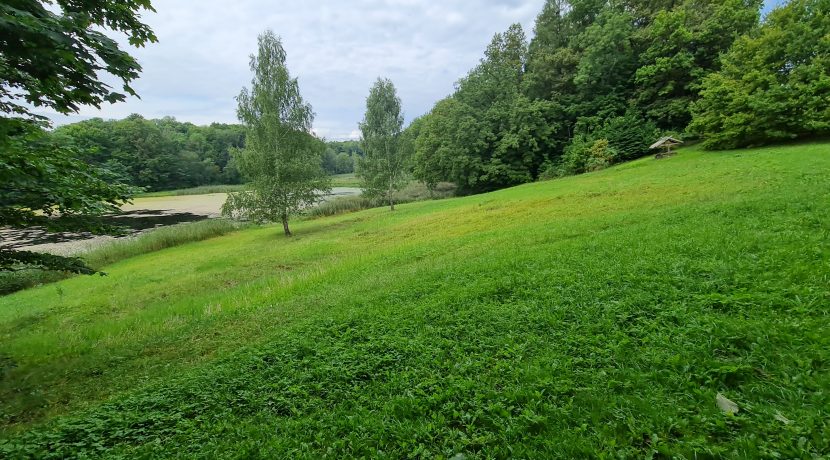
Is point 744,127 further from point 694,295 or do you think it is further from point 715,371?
point 715,371

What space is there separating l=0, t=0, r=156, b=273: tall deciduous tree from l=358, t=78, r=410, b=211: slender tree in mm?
24437

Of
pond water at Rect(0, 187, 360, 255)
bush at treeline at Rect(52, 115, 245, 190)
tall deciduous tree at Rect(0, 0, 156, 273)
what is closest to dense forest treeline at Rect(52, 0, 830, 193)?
pond water at Rect(0, 187, 360, 255)

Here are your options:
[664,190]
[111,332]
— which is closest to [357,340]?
[111,332]

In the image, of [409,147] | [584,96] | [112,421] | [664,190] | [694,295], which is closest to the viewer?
[112,421]

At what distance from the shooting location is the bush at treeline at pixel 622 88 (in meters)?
22.8

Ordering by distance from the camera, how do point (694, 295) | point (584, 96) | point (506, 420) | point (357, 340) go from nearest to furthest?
1. point (506, 420)
2. point (694, 295)
3. point (357, 340)
4. point (584, 96)

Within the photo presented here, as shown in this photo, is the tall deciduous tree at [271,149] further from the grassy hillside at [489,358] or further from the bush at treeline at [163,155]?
the bush at treeline at [163,155]

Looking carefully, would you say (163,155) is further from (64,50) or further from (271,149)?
(64,50)

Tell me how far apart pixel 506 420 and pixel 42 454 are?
166 inches

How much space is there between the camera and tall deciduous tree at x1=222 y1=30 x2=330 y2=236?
23.3 meters

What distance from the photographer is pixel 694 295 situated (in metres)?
4.91

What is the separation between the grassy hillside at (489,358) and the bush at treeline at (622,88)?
1882 cm

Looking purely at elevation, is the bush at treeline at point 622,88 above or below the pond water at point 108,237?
above

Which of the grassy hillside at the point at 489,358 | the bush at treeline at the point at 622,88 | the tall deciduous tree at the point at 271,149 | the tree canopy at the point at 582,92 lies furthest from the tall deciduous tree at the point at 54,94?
the tree canopy at the point at 582,92
